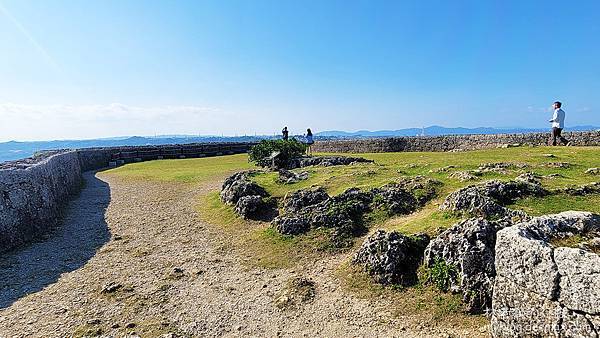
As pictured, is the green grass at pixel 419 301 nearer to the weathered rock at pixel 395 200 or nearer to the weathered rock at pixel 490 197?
the weathered rock at pixel 490 197

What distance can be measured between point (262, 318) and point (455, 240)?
4.67 meters

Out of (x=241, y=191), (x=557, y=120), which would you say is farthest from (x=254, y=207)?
(x=557, y=120)

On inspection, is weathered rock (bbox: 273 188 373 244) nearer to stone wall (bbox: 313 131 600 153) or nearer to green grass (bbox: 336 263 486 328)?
green grass (bbox: 336 263 486 328)

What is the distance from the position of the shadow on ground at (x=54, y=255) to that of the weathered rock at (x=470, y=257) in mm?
10535

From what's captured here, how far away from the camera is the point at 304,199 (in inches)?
589

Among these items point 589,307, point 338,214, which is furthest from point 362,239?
point 589,307

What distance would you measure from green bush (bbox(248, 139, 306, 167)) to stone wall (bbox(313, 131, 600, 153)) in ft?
40.7

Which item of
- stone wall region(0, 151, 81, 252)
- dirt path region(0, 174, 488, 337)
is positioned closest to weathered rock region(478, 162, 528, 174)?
dirt path region(0, 174, 488, 337)

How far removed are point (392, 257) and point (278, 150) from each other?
56.5 feet

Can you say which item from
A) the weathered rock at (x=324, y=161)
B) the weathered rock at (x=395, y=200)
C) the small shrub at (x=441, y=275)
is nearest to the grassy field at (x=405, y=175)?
the weathered rock at (x=395, y=200)

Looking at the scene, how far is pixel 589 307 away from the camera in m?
5.39

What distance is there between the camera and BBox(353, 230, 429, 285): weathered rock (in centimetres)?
934

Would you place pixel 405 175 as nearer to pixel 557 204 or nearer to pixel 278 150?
pixel 557 204

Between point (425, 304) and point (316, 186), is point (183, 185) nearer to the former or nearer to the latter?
point (316, 186)
